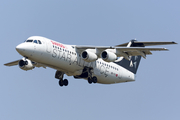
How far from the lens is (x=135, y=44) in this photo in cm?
3114

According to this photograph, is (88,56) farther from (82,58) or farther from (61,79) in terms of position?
(61,79)

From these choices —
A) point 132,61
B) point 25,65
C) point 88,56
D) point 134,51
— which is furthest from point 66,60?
point 132,61

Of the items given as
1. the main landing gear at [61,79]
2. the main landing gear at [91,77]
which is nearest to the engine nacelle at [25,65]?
the main landing gear at [61,79]

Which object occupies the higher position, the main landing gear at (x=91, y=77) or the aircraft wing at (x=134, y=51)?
the aircraft wing at (x=134, y=51)

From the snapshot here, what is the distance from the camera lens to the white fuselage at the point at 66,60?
24.7 m

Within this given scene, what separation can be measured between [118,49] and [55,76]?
556 cm

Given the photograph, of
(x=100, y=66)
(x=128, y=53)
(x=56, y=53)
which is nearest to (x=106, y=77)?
(x=100, y=66)

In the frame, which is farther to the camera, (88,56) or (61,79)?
(61,79)

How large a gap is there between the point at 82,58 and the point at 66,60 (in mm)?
1153

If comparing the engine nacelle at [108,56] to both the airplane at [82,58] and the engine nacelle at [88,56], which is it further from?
the engine nacelle at [88,56]

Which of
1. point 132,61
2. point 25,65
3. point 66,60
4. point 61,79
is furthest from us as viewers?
point 132,61

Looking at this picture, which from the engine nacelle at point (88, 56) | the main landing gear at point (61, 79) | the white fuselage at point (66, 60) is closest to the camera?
the white fuselage at point (66, 60)

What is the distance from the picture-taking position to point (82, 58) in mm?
26422

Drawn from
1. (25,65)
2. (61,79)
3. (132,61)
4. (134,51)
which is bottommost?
(61,79)
